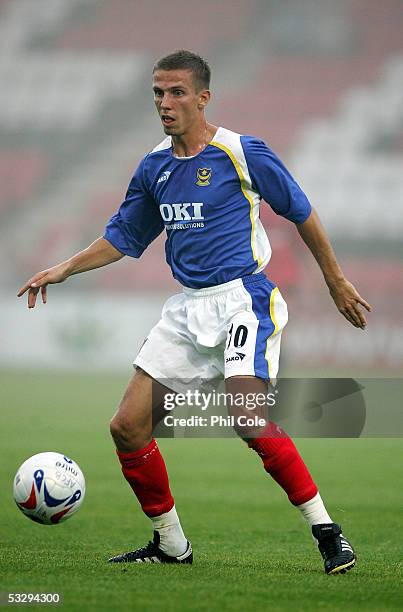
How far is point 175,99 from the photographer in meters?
4.92

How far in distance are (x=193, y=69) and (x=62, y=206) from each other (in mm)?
23108

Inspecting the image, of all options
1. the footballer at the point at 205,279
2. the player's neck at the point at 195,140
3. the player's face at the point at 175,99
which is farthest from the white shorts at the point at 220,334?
the player's face at the point at 175,99

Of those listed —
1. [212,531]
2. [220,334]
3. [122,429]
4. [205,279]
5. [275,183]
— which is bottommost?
[212,531]

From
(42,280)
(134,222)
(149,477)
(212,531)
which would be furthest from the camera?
(212,531)

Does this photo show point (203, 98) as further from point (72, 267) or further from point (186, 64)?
point (72, 267)

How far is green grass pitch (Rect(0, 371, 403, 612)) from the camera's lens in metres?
4.07

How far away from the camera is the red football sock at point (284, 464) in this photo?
468cm

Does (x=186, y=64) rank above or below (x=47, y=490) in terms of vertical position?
above

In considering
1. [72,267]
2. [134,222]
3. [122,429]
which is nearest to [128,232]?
[134,222]

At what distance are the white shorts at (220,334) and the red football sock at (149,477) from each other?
15.2 inches

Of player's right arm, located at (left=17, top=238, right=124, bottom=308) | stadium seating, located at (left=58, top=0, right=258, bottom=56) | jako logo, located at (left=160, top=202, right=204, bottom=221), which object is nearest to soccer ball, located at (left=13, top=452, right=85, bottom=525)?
player's right arm, located at (left=17, top=238, right=124, bottom=308)

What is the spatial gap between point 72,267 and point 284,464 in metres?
1.44

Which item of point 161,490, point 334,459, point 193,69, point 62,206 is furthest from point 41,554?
point 62,206

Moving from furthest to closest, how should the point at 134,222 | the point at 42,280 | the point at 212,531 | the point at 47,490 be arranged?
the point at 212,531
the point at 134,222
the point at 42,280
the point at 47,490
